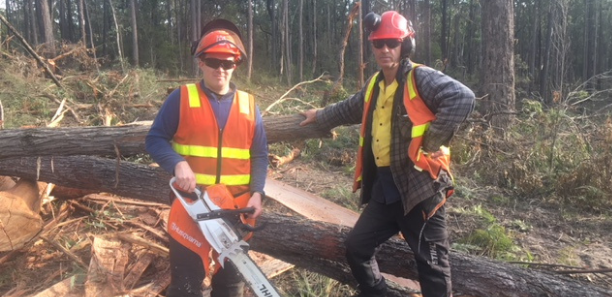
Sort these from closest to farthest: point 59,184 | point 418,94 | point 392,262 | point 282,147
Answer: point 418,94 < point 392,262 < point 59,184 < point 282,147

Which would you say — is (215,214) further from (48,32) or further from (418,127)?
(48,32)

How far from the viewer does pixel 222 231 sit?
7.04 ft

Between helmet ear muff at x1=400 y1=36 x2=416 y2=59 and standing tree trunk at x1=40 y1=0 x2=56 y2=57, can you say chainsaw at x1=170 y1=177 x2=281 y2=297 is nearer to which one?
helmet ear muff at x1=400 y1=36 x2=416 y2=59

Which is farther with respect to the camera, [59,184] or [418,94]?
[59,184]

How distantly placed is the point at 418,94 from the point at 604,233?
367cm

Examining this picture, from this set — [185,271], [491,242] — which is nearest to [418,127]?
[185,271]

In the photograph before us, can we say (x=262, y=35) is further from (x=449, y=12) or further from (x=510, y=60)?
(x=510, y=60)

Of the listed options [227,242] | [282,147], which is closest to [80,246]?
[227,242]

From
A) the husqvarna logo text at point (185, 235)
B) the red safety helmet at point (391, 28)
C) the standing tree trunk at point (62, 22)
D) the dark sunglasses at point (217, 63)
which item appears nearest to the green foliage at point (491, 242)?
the red safety helmet at point (391, 28)

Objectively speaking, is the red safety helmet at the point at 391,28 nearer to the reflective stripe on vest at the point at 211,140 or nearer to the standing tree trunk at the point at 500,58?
the reflective stripe on vest at the point at 211,140

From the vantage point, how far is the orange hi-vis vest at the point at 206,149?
2.36 metres

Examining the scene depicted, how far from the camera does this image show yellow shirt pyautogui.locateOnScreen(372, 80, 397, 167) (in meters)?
2.72

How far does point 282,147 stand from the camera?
7.52m

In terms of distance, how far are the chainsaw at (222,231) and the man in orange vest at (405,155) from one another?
3.13 ft
